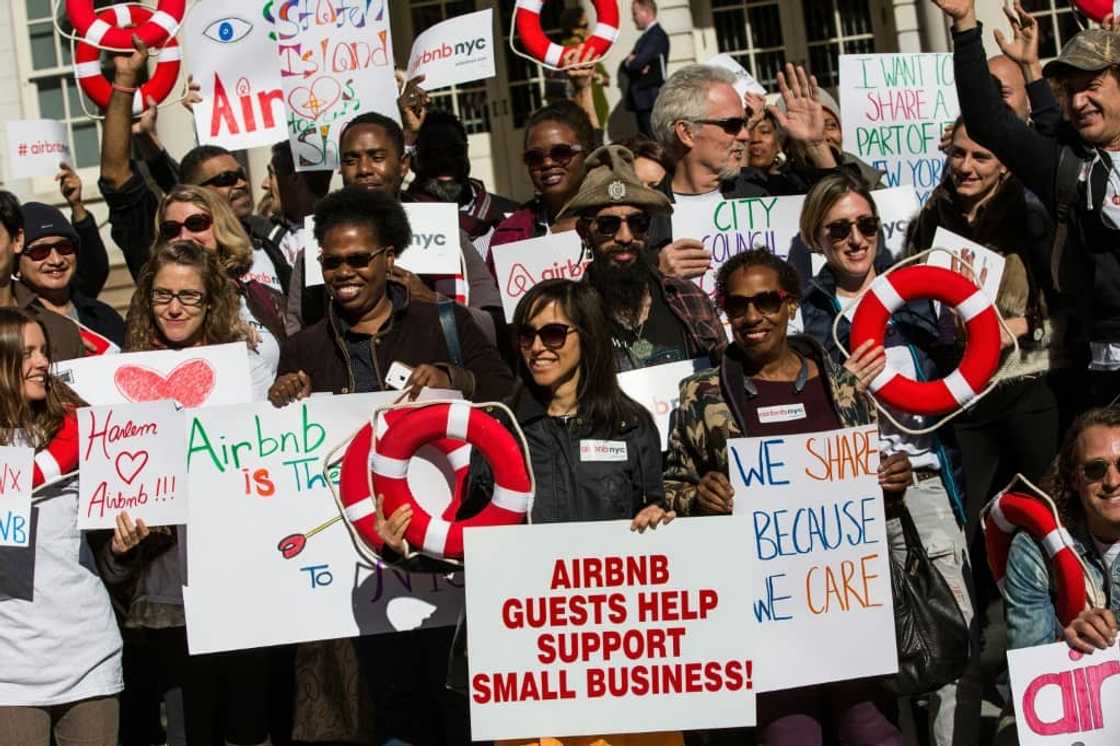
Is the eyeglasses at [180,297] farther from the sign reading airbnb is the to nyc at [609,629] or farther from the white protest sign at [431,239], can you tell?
the sign reading airbnb is the to nyc at [609,629]

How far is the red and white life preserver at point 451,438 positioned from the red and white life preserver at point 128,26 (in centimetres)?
489

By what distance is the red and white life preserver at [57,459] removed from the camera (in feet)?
21.2

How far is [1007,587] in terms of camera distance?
614 cm

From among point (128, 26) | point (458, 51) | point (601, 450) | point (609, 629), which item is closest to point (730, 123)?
point (458, 51)

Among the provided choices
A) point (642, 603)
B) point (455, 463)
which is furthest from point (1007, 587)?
point (455, 463)

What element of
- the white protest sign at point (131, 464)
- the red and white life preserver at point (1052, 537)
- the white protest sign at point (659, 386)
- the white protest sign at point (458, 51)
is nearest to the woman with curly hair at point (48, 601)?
the white protest sign at point (131, 464)

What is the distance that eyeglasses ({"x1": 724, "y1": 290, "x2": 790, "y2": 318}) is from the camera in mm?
6344

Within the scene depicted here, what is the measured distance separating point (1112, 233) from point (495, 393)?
243cm

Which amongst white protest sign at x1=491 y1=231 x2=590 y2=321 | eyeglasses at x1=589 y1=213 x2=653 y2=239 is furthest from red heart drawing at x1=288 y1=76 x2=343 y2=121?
eyeglasses at x1=589 y1=213 x2=653 y2=239

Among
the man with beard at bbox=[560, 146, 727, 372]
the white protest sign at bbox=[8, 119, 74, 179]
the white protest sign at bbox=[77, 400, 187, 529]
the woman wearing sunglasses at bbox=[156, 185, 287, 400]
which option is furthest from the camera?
the white protest sign at bbox=[8, 119, 74, 179]

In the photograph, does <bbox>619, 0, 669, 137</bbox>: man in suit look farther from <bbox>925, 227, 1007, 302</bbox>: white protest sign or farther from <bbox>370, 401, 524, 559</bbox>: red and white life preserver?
<bbox>370, 401, 524, 559</bbox>: red and white life preserver

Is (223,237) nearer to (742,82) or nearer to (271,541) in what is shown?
(271,541)

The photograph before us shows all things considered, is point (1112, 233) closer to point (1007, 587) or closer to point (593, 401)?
point (1007, 587)

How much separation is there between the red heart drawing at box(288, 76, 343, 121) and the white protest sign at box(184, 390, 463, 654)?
9.69 ft
